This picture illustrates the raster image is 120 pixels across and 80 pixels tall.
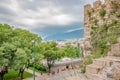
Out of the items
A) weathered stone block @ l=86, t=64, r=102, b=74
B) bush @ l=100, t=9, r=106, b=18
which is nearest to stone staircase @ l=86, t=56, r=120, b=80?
weathered stone block @ l=86, t=64, r=102, b=74

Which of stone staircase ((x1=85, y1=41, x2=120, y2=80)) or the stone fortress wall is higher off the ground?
the stone fortress wall

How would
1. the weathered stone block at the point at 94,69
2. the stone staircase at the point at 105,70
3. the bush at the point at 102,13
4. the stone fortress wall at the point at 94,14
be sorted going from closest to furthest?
the stone staircase at the point at 105,70 < the weathered stone block at the point at 94,69 < the stone fortress wall at the point at 94,14 < the bush at the point at 102,13

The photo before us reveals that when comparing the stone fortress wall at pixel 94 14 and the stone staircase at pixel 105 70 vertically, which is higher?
the stone fortress wall at pixel 94 14

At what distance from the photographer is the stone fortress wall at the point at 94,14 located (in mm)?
13258

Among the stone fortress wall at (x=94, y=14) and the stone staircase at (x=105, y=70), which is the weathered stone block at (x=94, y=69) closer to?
the stone staircase at (x=105, y=70)

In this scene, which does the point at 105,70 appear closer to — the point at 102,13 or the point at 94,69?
the point at 94,69

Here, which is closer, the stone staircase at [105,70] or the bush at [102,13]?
the stone staircase at [105,70]

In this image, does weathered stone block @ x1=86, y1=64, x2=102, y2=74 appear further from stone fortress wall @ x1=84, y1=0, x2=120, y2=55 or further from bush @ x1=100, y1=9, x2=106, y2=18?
bush @ x1=100, y1=9, x2=106, y2=18

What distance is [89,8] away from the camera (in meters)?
15.0

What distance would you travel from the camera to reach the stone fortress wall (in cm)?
1326

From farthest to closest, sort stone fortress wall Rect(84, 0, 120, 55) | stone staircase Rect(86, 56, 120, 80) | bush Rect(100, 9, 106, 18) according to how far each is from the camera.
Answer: bush Rect(100, 9, 106, 18) < stone fortress wall Rect(84, 0, 120, 55) < stone staircase Rect(86, 56, 120, 80)

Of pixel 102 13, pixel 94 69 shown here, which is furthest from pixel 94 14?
pixel 94 69

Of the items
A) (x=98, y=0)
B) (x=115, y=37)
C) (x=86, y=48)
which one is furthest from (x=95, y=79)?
(x=98, y=0)

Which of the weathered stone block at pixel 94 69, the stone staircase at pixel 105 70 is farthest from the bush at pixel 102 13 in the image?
the weathered stone block at pixel 94 69
